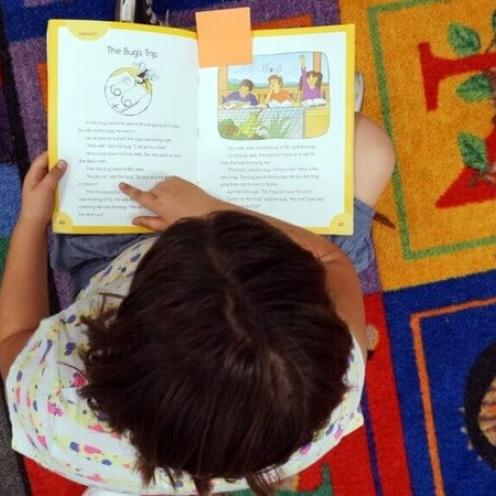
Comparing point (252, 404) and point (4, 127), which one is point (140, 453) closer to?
point (252, 404)

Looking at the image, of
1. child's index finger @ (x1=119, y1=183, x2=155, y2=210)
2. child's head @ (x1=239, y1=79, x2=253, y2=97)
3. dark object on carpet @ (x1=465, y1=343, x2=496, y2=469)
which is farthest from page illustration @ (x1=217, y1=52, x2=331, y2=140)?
dark object on carpet @ (x1=465, y1=343, x2=496, y2=469)

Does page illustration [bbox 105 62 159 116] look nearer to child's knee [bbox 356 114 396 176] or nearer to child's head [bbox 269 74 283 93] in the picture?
child's head [bbox 269 74 283 93]

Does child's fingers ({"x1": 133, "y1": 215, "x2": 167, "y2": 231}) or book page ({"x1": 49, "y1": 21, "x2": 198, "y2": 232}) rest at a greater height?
book page ({"x1": 49, "y1": 21, "x2": 198, "y2": 232})

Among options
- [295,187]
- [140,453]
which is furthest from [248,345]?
[295,187]

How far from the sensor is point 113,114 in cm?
75

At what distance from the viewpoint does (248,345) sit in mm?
482

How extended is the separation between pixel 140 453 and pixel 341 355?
0.58ft

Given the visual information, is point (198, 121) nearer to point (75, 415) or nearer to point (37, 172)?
point (37, 172)

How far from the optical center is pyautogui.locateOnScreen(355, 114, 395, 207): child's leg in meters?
0.79

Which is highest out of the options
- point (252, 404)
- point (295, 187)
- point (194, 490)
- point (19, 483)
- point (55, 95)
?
point (55, 95)

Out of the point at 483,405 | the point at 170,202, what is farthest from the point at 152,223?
the point at 483,405

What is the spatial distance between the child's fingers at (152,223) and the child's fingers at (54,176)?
0.10m

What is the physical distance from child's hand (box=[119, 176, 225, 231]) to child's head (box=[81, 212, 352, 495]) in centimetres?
17

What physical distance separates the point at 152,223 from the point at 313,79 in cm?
23
